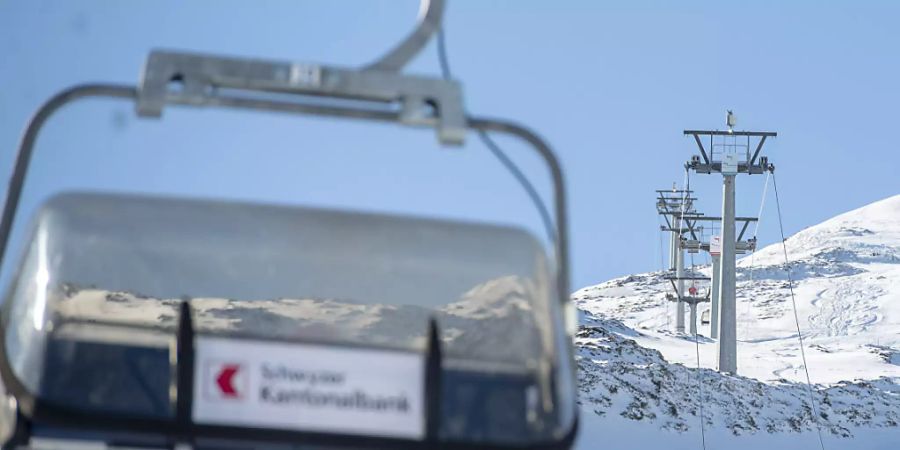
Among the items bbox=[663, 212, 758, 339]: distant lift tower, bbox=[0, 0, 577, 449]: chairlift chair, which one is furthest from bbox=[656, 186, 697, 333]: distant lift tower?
bbox=[0, 0, 577, 449]: chairlift chair

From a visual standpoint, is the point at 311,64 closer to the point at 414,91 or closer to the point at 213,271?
the point at 414,91

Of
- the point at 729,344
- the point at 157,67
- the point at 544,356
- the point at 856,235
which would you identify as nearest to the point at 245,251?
the point at 157,67

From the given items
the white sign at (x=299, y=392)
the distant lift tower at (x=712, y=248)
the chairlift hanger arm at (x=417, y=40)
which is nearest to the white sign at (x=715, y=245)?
the distant lift tower at (x=712, y=248)

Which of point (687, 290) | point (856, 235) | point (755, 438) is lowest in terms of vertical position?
point (755, 438)

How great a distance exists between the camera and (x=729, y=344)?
129 ft

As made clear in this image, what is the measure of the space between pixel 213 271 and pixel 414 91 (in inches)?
21.3

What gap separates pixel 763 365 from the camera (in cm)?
5284

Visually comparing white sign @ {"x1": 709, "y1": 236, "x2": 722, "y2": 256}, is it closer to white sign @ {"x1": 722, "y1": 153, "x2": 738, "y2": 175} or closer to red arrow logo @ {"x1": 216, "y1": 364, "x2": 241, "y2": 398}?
white sign @ {"x1": 722, "y1": 153, "x2": 738, "y2": 175}

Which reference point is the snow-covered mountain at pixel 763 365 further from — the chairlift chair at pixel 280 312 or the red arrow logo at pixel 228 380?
the red arrow logo at pixel 228 380

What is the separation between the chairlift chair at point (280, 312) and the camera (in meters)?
2.80

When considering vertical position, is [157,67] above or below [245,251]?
above

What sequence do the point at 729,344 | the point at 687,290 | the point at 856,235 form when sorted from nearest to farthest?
1. the point at 729,344
2. the point at 687,290
3. the point at 856,235

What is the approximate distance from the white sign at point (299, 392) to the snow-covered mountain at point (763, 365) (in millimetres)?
27019

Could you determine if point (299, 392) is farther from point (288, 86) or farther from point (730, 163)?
point (730, 163)
